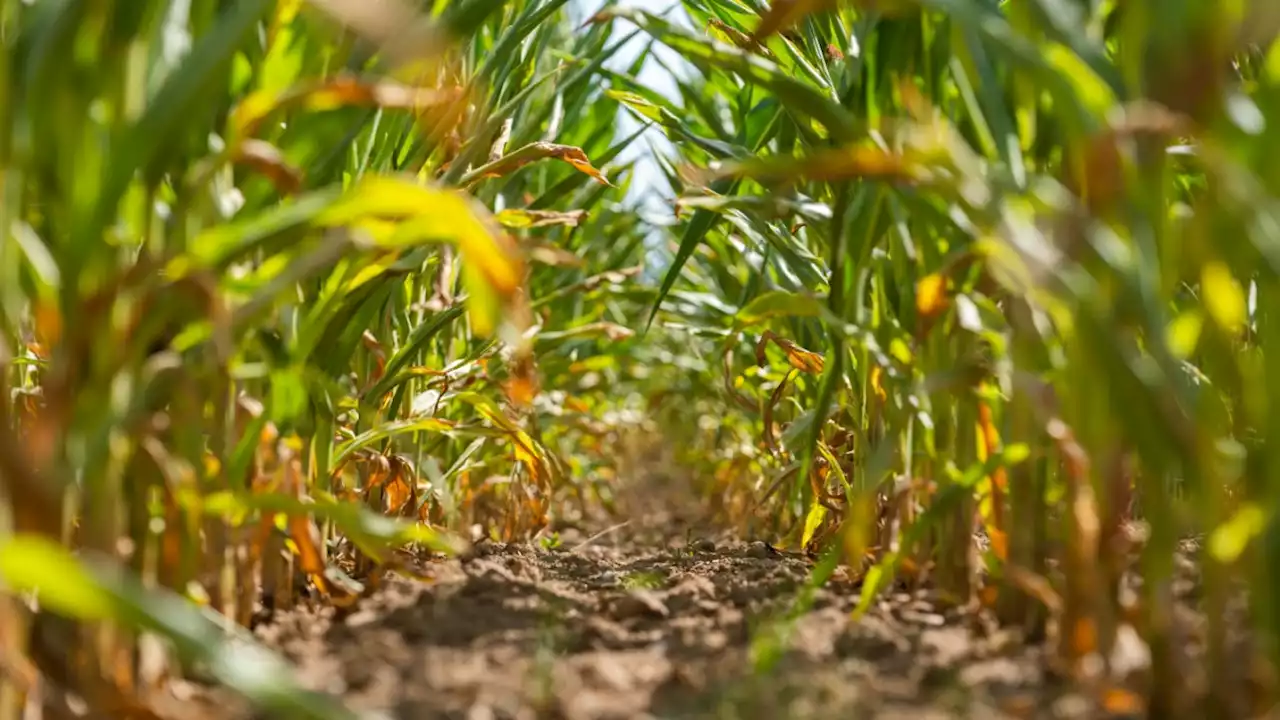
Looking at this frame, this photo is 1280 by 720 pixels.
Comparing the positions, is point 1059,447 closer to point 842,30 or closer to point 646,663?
point 646,663

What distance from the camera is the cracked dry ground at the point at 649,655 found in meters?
0.88

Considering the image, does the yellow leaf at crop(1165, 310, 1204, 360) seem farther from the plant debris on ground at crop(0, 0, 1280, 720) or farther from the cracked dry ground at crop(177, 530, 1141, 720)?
the cracked dry ground at crop(177, 530, 1141, 720)

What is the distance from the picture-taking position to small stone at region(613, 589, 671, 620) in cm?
125

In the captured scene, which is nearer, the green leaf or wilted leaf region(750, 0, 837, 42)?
the green leaf

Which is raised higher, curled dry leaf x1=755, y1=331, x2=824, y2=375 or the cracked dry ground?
curled dry leaf x1=755, y1=331, x2=824, y2=375

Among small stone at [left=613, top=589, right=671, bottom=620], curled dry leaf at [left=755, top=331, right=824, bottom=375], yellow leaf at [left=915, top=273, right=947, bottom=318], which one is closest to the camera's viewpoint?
yellow leaf at [left=915, top=273, right=947, bottom=318]

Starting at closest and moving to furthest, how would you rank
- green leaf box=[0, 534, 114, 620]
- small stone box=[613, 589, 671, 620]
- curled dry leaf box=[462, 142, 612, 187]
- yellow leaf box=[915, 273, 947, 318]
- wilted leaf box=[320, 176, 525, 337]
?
1. green leaf box=[0, 534, 114, 620]
2. wilted leaf box=[320, 176, 525, 337]
3. yellow leaf box=[915, 273, 947, 318]
4. small stone box=[613, 589, 671, 620]
5. curled dry leaf box=[462, 142, 612, 187]

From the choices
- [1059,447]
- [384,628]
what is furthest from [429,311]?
[1059,447]

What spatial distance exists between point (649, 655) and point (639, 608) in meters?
0.18

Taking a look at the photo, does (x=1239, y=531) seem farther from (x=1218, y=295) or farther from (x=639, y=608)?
(x=639, y=608)

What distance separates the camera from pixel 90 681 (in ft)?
2.72

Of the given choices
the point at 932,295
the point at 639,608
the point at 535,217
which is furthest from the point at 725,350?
the point at 932,295

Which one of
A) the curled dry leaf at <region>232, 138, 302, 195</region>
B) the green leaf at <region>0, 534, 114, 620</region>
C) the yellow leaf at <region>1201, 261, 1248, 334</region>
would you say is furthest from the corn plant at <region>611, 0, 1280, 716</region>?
the green leaf at <region>0, 534, 114, 620</region>

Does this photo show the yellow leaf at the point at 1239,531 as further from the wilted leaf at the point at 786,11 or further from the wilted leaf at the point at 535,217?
the wilted leaf at the point at 535,217
